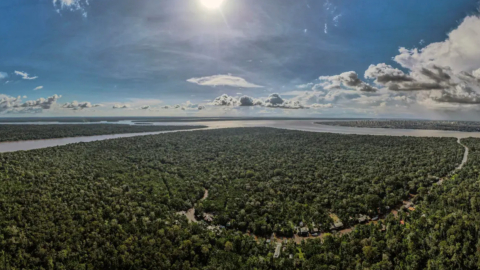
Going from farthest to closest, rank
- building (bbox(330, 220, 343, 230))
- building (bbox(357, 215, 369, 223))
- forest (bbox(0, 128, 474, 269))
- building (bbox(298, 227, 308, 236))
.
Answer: building (bbox(357, 215, 369, 223)), building (bbox(330, 220, 343, 230)), building (bbox(298, 227, 308, 236)), forest (bbox(0, 128, 474, 269))

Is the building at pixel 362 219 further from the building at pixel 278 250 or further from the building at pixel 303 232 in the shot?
the building at pixel 278 250

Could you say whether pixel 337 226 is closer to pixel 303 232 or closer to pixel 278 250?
pixel 303 232

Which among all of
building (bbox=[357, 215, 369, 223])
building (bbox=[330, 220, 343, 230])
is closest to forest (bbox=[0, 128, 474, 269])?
building (bbox=[330, 220, 343, 230])

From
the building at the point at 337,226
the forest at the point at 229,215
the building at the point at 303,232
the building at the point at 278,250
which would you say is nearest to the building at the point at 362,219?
the forest at the point at 229,215

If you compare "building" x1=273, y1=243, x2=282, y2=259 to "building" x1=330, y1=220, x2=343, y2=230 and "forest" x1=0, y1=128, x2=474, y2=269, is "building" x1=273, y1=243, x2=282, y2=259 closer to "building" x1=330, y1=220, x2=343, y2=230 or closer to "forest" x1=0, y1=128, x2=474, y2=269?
"forest" x1=0, y1=128, x2=474, y2=269

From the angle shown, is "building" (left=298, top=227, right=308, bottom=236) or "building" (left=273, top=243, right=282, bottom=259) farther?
"building" (left=298, top=227, right=308, bottom=236)

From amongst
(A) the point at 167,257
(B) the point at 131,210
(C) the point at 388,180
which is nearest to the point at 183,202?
(B) the point at 131,210

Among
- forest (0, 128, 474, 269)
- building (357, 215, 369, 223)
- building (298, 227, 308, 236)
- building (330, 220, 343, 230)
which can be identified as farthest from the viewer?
building (357, 215, 369, 223)

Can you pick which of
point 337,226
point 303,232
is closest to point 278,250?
point 303,232

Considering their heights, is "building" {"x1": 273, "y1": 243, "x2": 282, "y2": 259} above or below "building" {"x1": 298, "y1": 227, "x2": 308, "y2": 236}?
below
